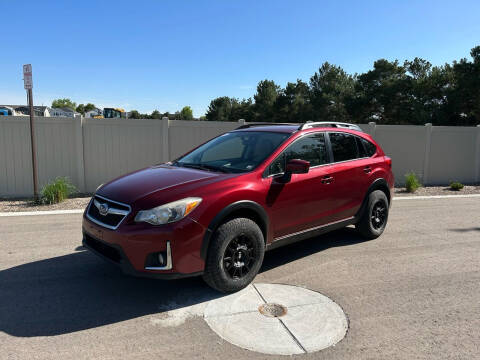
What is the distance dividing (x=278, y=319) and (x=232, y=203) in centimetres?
116

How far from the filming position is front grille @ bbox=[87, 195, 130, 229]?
3.52 metres

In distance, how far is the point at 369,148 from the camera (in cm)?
582

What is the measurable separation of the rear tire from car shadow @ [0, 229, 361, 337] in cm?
149

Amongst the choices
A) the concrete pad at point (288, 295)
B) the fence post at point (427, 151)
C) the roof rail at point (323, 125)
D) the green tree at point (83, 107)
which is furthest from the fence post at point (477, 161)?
the green tree at point (83, 107)

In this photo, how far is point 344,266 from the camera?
4758mm

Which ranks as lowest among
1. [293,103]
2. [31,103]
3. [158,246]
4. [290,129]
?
[158,246]

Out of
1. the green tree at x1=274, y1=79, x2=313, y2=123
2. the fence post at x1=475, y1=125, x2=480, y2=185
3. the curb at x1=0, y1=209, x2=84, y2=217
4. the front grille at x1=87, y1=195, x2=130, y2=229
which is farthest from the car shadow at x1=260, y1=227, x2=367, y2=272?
the green tree at x1=274, y1=79, x2=313, y2=123

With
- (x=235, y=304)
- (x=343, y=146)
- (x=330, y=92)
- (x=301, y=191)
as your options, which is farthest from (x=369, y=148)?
(x=330, y=92)

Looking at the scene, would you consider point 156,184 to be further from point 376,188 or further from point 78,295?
point 376,188

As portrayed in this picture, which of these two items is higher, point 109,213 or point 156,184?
point 156,184

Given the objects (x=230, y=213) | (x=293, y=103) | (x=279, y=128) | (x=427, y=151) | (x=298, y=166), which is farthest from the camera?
(x=293, y=103)

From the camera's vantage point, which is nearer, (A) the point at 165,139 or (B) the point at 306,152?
(B) the point at 306,152

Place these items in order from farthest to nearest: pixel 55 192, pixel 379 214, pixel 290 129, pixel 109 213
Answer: pixel 55 192 < pixel 379 214 < pixel 290 129 < pixel 109 213

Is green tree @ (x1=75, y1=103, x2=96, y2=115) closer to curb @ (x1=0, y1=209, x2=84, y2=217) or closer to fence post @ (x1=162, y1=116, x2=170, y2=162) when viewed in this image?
fence post @ (x1=162, y1=116, x2=170, y2=162)
